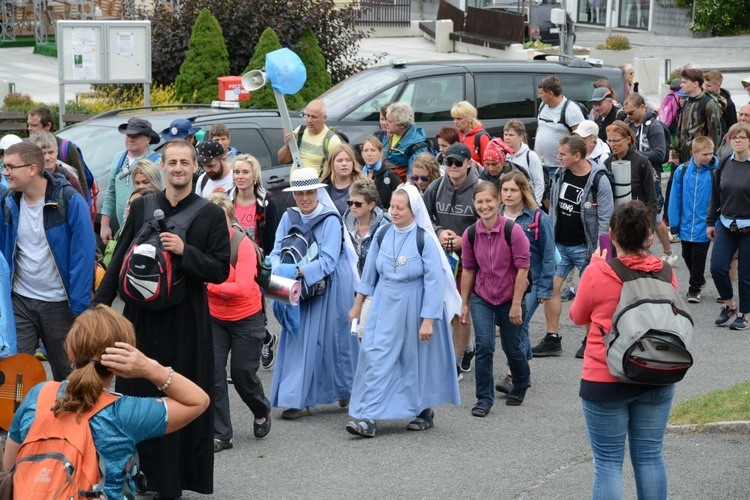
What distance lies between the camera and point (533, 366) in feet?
31.2

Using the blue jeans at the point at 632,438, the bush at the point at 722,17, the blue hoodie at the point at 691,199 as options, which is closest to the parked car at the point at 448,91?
the blue hoodie at the point at 691,199

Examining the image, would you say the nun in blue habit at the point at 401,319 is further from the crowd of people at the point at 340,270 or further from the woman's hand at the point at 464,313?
the woman's hand at the point at 464,313

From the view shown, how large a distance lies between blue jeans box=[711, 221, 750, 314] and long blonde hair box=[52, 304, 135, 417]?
24.7 ft

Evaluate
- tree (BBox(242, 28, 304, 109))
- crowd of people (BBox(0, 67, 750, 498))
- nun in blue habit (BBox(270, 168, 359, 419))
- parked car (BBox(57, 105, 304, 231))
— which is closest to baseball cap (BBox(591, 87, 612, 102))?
crowd of people (BBox(0, 67, 750, 498))

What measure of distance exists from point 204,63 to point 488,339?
11.9m

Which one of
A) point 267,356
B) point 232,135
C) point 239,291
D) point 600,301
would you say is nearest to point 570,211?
point 267,356

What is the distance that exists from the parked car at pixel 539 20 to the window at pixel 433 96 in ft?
74.1

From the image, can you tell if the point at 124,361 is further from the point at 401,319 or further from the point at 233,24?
the point at 233,24

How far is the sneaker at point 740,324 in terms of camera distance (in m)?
10.5

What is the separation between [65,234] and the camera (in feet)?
23.5

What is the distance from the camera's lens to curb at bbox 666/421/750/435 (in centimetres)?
738

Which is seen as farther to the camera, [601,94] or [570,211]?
[601,94]

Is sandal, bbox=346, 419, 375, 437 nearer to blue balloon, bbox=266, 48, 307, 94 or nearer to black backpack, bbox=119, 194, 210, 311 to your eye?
black backpack, bbox=119, 194, 210, 311

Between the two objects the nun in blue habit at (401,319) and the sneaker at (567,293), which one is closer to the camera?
the nun in blue habit at (401,319)
